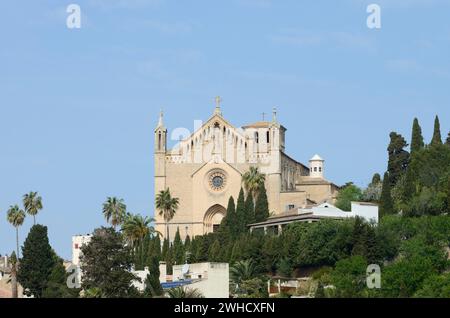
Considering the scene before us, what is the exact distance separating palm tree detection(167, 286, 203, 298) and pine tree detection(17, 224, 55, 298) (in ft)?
55.1

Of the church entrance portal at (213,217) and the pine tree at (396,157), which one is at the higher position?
the pine tree at (396,157)

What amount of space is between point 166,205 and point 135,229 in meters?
4.76

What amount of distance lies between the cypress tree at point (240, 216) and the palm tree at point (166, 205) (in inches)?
333

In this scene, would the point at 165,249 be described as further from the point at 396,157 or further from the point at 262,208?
the point at 396,157

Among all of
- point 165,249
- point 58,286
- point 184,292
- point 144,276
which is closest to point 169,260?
point 165,249

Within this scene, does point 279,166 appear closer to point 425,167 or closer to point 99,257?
point 425,167

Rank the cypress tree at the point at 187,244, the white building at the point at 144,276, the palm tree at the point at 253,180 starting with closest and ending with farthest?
the white building at the point at 144,276
the cypress tree at the point at 187,244
the palm tree at the point at 253,180

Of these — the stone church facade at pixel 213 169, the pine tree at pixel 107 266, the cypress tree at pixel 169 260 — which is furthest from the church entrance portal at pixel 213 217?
the pine tree at pixel 107 266

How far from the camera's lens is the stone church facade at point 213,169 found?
112 metres

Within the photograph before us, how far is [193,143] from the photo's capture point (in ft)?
375

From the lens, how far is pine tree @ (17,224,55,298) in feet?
302

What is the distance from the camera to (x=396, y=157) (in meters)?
116

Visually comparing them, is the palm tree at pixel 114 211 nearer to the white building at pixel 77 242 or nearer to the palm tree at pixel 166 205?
the palm tree at pixel 166 205

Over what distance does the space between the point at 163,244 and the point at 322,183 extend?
71.5 feet
